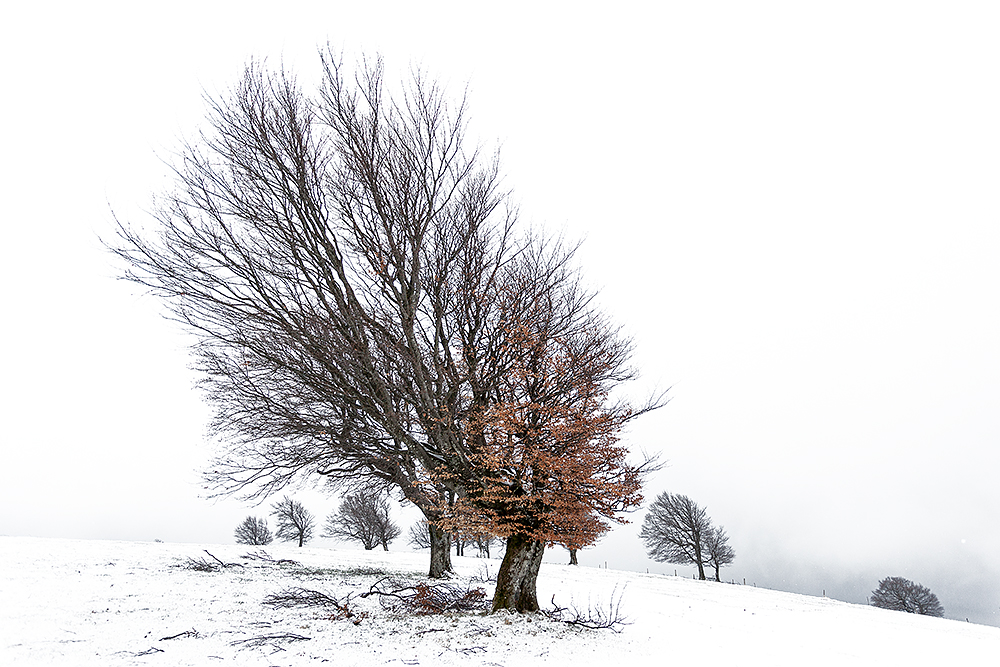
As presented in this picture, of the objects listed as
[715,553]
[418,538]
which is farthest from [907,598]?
[418,538]

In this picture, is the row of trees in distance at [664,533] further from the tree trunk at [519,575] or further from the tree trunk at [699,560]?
the tree trunk at [519,575]

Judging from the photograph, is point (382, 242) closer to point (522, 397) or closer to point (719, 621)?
point (522, 397)

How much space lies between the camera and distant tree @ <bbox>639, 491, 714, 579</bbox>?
44281mm

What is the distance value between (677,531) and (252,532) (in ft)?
124

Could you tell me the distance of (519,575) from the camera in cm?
1111

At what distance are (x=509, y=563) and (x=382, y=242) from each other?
765cm

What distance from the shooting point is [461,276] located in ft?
39.4

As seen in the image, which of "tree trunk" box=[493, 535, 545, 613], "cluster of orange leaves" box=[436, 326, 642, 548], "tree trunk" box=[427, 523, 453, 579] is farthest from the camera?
"tree trunk" box=[427, 523, 453, 579]

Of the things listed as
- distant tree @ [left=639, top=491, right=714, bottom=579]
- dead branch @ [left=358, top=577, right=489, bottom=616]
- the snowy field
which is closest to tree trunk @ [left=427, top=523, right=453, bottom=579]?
the snowy field

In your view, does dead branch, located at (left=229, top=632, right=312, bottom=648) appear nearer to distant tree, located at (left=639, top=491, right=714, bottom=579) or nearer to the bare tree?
the bare tree

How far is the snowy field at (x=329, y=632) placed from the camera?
25.2 feet

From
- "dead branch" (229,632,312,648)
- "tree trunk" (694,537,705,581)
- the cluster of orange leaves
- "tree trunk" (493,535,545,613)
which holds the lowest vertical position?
"tree trunk" (694,537,705,581)

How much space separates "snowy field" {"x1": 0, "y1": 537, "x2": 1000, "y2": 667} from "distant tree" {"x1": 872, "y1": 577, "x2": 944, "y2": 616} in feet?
129

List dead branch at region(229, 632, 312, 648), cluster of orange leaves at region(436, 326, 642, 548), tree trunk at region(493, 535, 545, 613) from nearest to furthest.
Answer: dead branch at region(229, 632, 312, 648) → cluster of orange leaves at region(436, 326, 642, 548) → tree trunk at region(493, 535, 545, 613)
